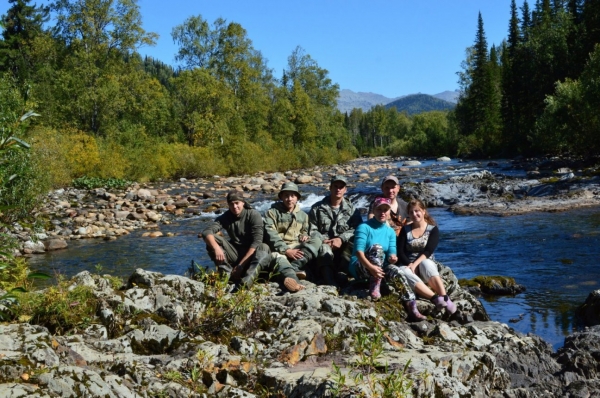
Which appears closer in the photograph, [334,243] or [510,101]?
[334,243]

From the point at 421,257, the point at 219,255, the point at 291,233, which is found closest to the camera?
the point at 421,257

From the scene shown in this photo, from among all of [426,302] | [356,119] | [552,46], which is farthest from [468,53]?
[426,302]

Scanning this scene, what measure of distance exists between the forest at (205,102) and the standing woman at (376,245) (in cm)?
1071

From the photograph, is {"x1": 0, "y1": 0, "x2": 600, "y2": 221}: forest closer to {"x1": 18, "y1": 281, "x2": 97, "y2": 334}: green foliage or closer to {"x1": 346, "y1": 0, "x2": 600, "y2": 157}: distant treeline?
{"x1": 346, "y1": 0, "x2": 600, "y2": 157}: distant treeline

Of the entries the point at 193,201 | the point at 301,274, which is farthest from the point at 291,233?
the point at 193,201

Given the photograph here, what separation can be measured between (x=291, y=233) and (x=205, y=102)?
37340 mm

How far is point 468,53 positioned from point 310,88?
28.4 m

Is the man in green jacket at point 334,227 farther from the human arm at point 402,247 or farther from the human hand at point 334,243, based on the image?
the human arm at point 402,247

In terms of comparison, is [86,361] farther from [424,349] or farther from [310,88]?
[310,88]

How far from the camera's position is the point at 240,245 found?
8.16 m

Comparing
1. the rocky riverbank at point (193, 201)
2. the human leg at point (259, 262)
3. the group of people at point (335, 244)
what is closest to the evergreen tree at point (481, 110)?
the rocky riverbank at point (193, 201)

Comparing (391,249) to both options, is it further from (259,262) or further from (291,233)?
(259,262)

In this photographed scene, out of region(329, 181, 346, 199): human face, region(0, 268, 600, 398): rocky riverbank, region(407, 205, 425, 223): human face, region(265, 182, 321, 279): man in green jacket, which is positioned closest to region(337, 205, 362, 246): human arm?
region(329, 181, 346, 199): human face

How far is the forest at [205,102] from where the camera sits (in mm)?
32906
